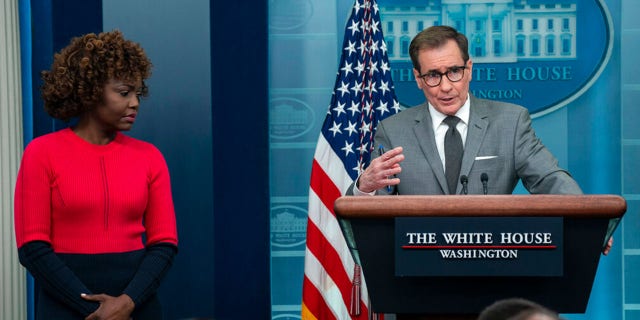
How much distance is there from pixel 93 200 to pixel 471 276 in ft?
4.35

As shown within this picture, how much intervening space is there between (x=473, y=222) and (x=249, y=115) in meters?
2.65

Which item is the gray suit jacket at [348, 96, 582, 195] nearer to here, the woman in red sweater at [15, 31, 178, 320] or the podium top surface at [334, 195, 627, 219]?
the podium top surface at [334, 195, 627, 219]

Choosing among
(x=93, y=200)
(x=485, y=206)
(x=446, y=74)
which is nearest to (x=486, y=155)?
Answer: (x=446, y=74)

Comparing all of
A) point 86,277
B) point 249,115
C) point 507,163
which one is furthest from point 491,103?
point 249,115

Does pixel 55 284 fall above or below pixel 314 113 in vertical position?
below

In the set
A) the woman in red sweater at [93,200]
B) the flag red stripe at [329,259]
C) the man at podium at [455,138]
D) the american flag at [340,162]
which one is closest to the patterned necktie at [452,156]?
the man at podium at [455,138]

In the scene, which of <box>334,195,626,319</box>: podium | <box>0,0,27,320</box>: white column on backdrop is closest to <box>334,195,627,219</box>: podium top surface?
<box>334,195,626,319</box>: podium

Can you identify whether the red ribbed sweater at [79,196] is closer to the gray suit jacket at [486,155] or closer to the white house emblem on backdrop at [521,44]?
the gray suit jacket at [486,155]

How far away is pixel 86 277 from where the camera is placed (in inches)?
126

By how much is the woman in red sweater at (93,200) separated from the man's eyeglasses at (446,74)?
1014 millimetres

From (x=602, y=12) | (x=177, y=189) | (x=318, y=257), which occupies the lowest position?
(x=318, y=257)

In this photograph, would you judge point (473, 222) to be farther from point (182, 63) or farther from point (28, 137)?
point (28, 137)

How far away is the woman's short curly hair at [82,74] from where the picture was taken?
127 inches

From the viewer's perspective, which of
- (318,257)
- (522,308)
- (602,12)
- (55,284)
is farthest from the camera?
(602,12)
